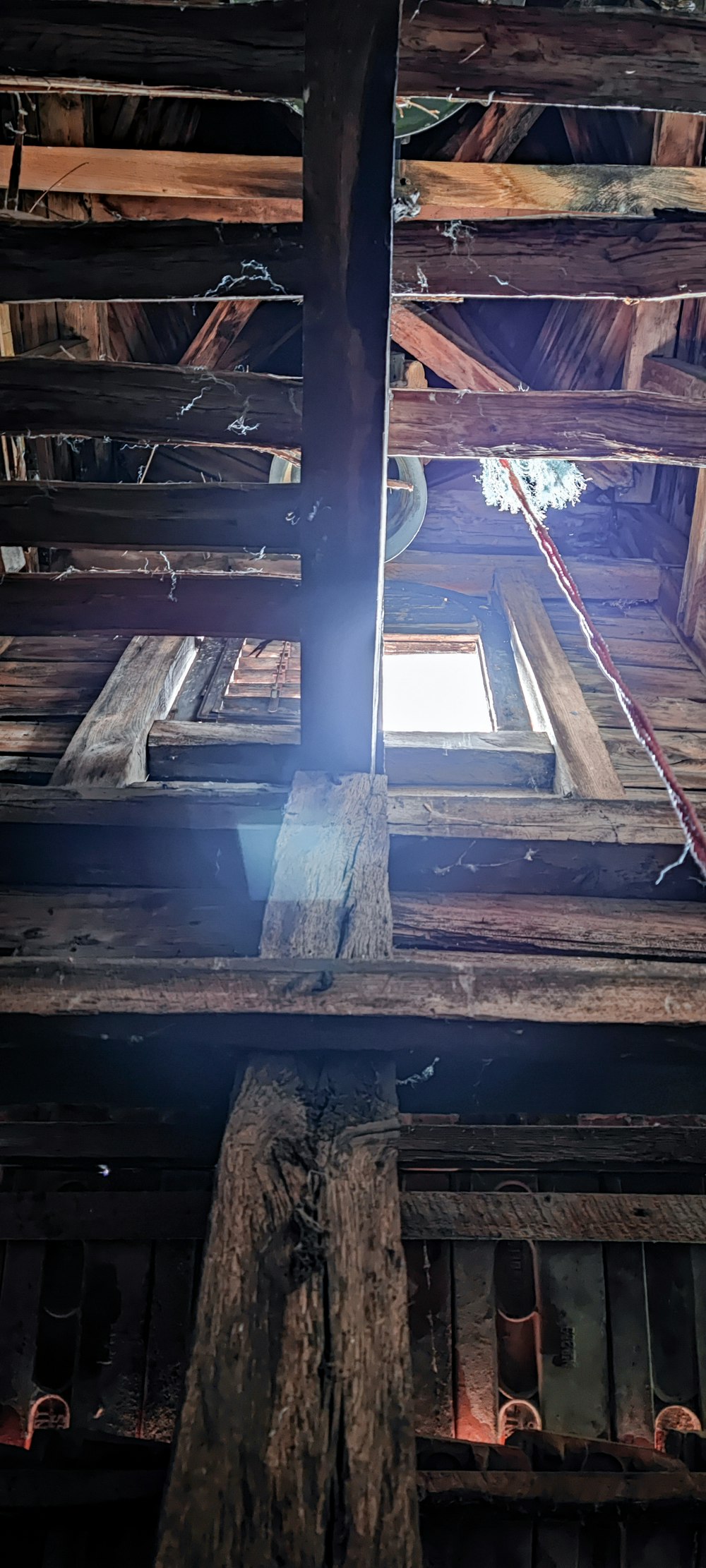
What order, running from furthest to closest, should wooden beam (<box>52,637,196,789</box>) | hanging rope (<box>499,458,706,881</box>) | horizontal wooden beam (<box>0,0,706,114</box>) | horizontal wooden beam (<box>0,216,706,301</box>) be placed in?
wooden beam (<box>52,637,196,789</box>) < horizontal wooden beam (<box>0,216,706,301</box>) < hanging rope (<box>499,458,706,881</box>) < horizontal wooden beam (<box>0,0,706,114</box>)

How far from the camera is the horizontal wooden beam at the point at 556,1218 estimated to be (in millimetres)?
3178

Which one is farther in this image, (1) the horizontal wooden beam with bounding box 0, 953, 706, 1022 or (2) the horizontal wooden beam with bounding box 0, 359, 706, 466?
(2) the horizontal wooden beam with bounding box 0, 359, 706, 466

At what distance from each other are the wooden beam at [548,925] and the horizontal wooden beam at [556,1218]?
4.36 ft

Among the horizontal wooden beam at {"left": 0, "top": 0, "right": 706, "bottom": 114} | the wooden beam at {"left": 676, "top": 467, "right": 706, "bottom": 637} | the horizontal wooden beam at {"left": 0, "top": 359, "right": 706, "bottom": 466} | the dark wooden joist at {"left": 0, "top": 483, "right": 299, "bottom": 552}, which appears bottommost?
the dark wooden joist at {"left": 0, "top": 483, "right": 299, "bottom": 552}

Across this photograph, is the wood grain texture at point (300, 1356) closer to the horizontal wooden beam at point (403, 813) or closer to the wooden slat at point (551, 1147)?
the horizontal wooden beam at point (403, 813)

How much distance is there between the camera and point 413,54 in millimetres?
2908

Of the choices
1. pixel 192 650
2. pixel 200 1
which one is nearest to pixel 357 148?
pixel 200 1

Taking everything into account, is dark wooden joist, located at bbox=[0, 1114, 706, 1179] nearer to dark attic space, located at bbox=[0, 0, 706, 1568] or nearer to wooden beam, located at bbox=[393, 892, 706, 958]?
dark attic space, located at bbox=[0, 0, 706, 1568]

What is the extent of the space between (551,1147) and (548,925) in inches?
54.1

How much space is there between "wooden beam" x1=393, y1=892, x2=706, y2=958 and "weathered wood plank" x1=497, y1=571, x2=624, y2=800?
790 mm

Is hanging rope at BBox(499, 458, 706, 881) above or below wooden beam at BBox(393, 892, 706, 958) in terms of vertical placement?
above

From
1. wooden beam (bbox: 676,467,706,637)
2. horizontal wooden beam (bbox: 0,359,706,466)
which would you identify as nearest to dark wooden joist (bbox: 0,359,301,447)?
horizontal wooden beam (bbox: 0,359,706,466)

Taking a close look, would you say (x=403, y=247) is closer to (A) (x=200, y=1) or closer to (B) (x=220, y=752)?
(A) (x=200, y=1)

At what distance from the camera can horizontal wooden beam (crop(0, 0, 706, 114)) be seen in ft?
6.92
